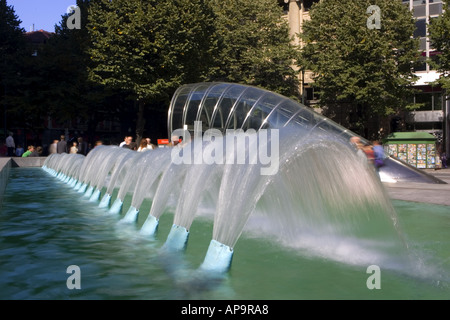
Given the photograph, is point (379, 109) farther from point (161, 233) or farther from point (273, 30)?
point (161, 233)

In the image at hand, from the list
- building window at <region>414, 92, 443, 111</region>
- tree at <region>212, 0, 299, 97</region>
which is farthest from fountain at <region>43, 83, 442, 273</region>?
building window at <region>414, 92, 443, 111</region>

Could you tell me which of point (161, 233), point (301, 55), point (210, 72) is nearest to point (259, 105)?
point (161, 233)

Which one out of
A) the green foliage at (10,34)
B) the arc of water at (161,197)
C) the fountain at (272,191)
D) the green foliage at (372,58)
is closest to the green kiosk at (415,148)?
the green foliage at (372,58)

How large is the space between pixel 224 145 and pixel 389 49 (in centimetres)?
3332

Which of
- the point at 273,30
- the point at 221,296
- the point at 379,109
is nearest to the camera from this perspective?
the point at 221,296

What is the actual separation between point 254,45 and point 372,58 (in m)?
10.5

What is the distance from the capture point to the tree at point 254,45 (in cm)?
4394

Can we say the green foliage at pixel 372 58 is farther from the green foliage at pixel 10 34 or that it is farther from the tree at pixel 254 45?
the green foliage at pixel 10 34

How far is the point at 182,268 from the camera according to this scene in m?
5.74

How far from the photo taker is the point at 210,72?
3934 cm

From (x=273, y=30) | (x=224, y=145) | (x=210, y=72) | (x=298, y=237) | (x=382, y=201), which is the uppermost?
(x=273, y=30)

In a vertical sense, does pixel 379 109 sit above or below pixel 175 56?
below

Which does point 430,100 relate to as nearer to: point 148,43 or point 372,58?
point 372,58

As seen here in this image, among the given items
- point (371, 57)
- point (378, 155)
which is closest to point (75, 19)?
point (371, 57)
